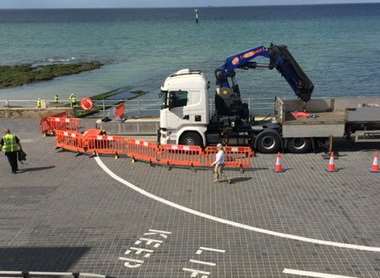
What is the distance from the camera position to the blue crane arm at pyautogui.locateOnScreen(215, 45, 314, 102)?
66.8ft

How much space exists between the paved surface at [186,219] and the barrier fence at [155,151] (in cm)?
52

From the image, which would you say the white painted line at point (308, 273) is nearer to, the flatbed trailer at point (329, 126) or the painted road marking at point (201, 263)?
the painted road marking at point (201, 263)

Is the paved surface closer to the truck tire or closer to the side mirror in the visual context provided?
the truck tire

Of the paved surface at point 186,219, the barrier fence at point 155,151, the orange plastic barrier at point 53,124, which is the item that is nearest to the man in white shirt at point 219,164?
the paved surface at point 186,219

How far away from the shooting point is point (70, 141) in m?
20.8

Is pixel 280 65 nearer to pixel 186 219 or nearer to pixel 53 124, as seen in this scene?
pixel 186 219

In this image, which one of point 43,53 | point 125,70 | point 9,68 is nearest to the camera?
point 125,70

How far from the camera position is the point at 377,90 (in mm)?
45031

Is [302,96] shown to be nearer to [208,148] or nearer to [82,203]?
[208,148]

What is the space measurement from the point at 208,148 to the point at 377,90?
31.6 metres

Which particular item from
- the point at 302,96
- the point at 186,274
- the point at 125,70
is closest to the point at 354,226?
the point at 186,274

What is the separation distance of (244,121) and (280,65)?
2855 mm

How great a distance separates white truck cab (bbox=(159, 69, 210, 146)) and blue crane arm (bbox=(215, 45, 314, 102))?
7.54ft

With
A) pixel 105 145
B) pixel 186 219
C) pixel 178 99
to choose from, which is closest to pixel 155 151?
pixel 178 99
